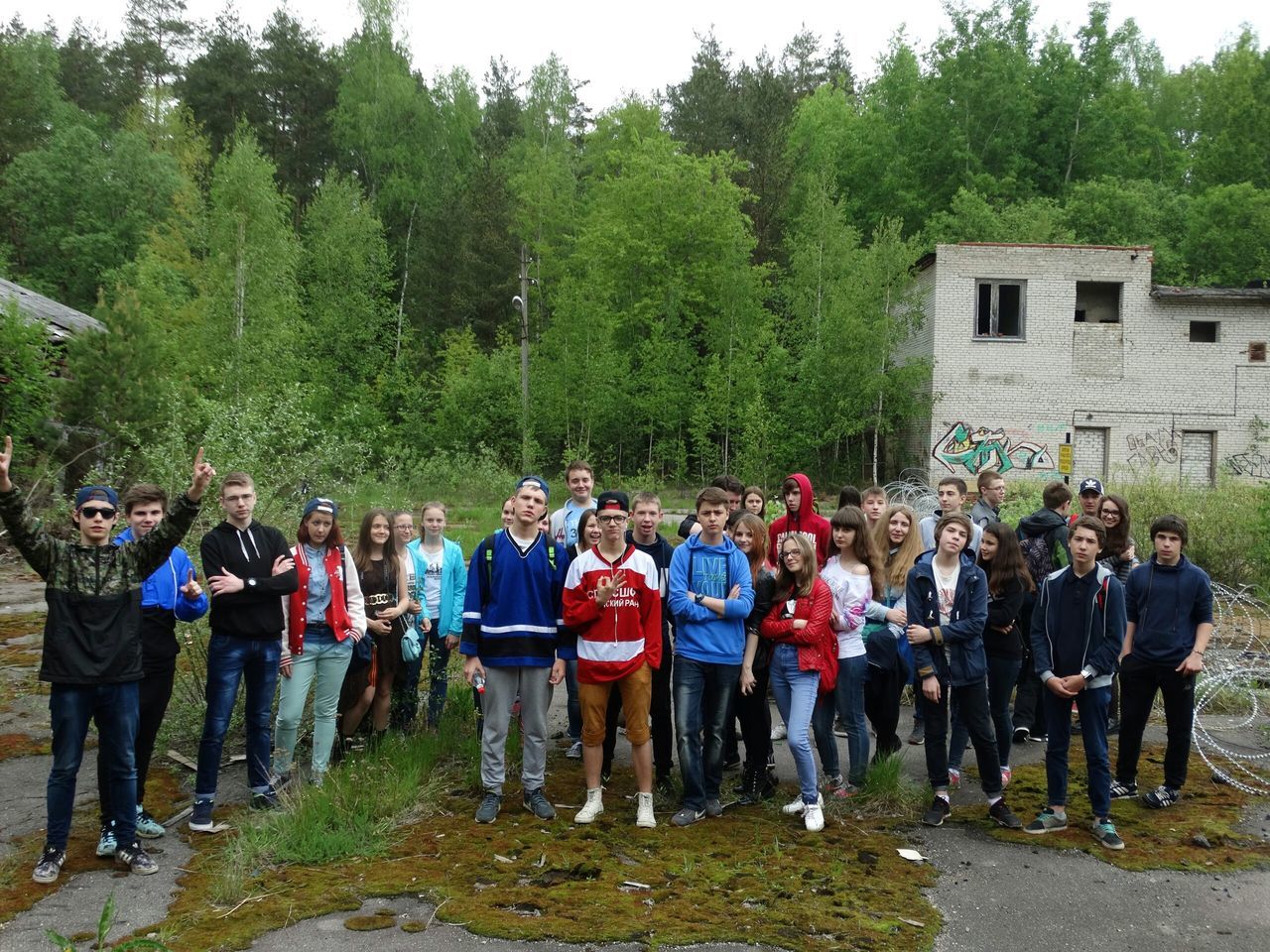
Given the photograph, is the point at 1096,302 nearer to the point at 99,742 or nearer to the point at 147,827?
the point at 147,827

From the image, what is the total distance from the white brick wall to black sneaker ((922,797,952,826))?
21446 mm

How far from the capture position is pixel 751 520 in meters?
6.51

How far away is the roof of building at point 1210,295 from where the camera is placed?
2527cm

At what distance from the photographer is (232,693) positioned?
18.2 ft

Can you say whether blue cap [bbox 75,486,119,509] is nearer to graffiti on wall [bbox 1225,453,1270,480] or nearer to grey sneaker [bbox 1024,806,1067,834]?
grey sneaker [bbox 1024,806,1067,834]

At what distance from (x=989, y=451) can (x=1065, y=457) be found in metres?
2.11

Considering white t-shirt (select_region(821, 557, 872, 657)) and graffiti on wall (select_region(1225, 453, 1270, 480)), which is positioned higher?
graffiti on wall (select_region(1225, 453, 1270, 480))

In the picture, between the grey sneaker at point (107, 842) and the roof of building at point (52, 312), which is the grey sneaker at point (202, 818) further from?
the roof of building at point (52, 312)

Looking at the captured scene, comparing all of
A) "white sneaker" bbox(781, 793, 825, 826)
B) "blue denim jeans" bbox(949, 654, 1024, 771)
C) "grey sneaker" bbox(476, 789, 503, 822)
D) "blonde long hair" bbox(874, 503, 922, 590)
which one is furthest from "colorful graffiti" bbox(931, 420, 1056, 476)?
"grey sneaker" bbox(476, 789, 503, 822)

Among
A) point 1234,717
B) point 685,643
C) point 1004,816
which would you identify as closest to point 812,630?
point 685,643

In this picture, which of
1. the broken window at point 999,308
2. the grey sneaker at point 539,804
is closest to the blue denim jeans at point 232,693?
the grey sneaker at point 539,804

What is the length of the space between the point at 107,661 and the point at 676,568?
3.22m

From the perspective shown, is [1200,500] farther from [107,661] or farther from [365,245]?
[365,245]

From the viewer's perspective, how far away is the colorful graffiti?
26.2 m
